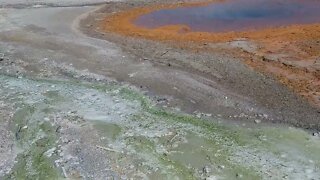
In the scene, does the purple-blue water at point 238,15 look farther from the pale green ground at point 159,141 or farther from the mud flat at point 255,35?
the pale green ground at point 159,141

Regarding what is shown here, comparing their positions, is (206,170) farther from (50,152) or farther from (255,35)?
(255,35)

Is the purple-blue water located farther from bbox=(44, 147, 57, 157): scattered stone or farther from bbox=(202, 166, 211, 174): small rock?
bbox=(44, 147, 57, 157): scattered stone

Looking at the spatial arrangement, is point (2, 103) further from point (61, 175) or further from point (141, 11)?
point (141, 11)

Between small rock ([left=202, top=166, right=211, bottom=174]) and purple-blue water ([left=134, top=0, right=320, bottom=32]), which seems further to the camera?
purple-blue water ([left=134, top=0, right=320, bottom=32])

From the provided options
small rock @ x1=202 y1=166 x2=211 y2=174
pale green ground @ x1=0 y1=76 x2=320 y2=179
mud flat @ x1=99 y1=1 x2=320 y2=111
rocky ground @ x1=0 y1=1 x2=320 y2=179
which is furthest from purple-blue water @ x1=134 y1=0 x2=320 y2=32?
small rock @ x1=202 y1=166 x2=211 y2=174

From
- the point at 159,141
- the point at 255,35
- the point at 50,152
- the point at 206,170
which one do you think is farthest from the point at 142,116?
the point at 255,35

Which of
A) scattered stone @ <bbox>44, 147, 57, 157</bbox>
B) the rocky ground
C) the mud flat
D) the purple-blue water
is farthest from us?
the purple-blue water

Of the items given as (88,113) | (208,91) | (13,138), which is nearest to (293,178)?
(208,91)
